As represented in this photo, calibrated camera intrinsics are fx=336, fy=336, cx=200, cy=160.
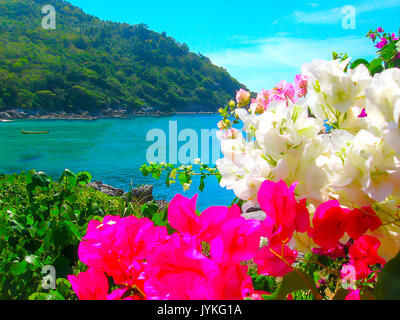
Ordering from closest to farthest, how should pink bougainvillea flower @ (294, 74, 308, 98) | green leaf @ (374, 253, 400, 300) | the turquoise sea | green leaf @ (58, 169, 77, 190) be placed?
green leaf @ (374, 253, 400, 300), pink bougainvillea flower @ (294, 74, 308, 98), green leaf @ (58, 169, 77, 190), the turquoise sea

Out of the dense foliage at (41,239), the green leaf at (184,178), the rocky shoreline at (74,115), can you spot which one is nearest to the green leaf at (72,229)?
the dense foliage at (41,239)

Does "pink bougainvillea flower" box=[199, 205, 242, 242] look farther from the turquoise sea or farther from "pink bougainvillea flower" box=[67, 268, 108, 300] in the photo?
the turquoise sea

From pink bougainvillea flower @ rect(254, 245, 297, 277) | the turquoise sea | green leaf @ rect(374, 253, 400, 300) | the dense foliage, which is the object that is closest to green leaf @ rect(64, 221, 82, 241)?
the dense foliage

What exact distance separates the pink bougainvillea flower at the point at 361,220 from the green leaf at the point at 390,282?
Result: 5 cm

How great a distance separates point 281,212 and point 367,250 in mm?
169

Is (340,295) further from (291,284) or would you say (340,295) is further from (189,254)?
(189,254)

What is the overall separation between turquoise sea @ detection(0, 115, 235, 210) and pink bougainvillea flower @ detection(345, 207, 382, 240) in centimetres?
1066

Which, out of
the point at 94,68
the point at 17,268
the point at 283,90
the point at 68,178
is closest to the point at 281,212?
the point at 283,90

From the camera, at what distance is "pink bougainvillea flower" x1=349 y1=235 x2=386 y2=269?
0.38 m

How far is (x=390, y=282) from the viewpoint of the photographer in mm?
293

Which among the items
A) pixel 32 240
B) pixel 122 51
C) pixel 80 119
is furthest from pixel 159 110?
pixel 32 240
